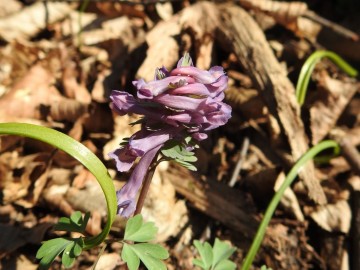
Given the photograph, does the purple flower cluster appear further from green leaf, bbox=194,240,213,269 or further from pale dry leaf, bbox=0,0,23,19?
pale dry leaf, bbox=0,0,23,19

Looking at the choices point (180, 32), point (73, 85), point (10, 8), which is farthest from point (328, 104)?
point (10, 8)

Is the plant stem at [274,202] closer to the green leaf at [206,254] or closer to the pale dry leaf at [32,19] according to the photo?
the green leaf at [206,254]

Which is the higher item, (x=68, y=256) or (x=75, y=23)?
(x=68, y=256)

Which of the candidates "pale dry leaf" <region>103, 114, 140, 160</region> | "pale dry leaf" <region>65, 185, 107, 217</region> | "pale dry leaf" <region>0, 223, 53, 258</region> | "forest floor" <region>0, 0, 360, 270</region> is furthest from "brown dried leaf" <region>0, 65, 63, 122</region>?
"pale dry leaf" <region>0, 223, 53, 258</region>

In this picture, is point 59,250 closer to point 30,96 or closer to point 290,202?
point 290,202

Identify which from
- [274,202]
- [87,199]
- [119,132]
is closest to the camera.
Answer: [274,202]

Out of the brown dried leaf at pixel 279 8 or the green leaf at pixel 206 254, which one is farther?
the brown dried leaf at pixel 279 8

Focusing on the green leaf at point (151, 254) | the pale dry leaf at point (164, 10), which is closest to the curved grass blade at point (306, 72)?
the pale dry leaf at point (164, 10)
